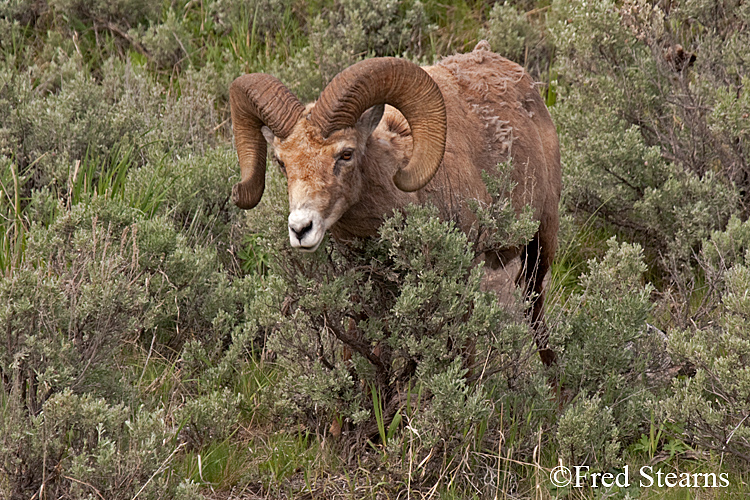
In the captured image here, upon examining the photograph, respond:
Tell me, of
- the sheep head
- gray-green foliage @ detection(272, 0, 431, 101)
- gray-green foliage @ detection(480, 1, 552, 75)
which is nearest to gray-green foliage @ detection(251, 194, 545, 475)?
the sheep head

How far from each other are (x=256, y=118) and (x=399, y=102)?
0.77 metres

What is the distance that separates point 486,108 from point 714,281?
1.88m

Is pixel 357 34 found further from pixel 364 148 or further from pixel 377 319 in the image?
pixel 377 319

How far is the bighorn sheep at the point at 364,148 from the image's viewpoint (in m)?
4.34

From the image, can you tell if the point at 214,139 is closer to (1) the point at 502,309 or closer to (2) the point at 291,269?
(2) the point at 291,269

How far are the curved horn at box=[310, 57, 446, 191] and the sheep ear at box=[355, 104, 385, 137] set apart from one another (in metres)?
0.08

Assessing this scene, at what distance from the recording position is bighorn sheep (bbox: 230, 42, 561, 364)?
434 cm

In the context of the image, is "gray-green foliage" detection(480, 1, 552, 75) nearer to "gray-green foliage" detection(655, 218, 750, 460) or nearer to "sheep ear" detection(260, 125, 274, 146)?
"gray-green foliage" detection(655, 218, 750, 460)

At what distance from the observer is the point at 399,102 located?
457 cm

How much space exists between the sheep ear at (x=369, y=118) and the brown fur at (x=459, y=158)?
0.02 meters

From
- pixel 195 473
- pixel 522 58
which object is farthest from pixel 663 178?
pixel 195 473

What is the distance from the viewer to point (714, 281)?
5797 mm

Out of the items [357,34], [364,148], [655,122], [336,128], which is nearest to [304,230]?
[336,128]

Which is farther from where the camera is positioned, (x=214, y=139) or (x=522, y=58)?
(x=522, y=58)
